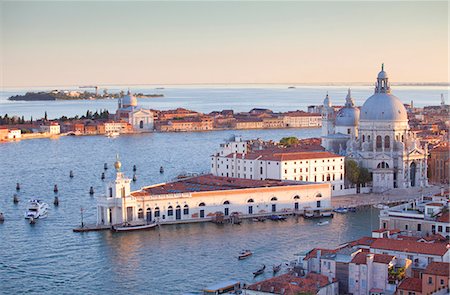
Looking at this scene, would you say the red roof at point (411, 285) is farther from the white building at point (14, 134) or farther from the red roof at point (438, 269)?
the white building at point (14, 134)

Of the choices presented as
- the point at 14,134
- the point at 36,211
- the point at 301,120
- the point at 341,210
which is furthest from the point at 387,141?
the point at 301,120

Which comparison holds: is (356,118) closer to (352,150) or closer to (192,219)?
(352,150)

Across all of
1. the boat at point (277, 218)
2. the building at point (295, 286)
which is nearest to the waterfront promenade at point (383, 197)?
the boat at point (277, 218)

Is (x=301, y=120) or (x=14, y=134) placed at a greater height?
(x=301, y=120)

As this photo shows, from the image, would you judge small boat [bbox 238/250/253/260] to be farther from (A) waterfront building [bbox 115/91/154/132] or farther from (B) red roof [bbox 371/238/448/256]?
(A) waterfront building [bbox 115/91/154/132]

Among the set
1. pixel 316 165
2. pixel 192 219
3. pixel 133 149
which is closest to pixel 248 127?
pixel 133 149

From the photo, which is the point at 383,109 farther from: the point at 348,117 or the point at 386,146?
the point at 348,117

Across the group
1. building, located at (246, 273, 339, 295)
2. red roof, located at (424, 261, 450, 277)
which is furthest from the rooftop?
red roof, located at (424, 261, 450, 277)
